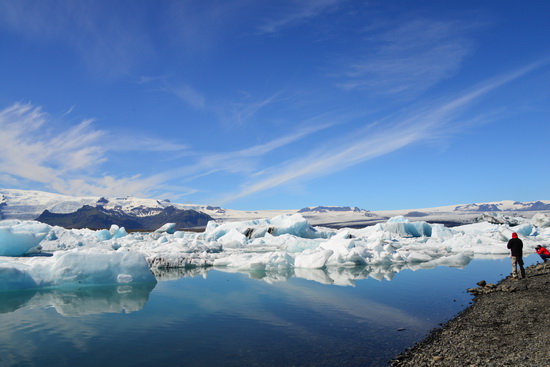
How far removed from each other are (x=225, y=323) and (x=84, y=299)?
18.3ft

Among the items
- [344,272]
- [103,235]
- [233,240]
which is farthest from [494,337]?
[103,235]

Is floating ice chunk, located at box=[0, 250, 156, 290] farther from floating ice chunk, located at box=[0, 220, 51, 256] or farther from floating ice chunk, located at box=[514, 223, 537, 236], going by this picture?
floating ice chunk, located at box=[514, 223, 537, 236]

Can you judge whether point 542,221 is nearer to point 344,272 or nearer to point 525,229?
point 525,229

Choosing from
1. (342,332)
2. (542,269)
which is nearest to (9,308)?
(342,332)

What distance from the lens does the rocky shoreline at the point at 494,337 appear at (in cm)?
554

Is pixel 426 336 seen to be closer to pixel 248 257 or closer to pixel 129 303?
pixel 129 303

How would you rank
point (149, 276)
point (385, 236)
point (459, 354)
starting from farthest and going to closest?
point (385, 236)
point (149, 276)
point (459, 354)

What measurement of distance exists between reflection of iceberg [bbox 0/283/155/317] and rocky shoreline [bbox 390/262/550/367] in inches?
293

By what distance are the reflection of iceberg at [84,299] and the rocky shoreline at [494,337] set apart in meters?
7.43

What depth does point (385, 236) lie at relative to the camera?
117 feet

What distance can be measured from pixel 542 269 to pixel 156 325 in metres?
14.4

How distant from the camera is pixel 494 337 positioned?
266 inches

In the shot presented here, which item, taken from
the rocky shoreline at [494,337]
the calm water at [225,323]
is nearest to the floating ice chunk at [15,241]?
the calm water at [225,323]

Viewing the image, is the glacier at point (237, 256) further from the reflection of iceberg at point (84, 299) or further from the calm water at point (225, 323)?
the calm water at point (225, 323)
